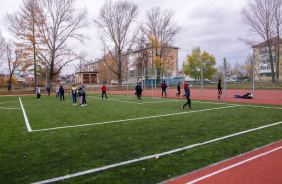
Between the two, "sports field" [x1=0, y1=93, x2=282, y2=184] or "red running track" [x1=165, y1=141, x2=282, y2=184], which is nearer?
"red running track" [x1=165, y1=141, x2=282, y2=184]

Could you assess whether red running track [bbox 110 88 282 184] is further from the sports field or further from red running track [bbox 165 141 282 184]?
the sports field

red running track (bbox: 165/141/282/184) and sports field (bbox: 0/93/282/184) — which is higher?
sports field (bbox: 0/93/282/184)

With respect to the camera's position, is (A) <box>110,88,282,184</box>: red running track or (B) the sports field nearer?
(A) <box>110,88,282,184</box>: red running track

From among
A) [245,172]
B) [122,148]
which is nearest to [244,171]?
[245,172]

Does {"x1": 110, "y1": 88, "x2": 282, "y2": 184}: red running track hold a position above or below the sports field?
below

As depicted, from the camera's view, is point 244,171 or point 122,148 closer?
point 244,171

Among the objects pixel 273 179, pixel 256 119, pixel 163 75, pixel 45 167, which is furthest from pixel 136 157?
pixel 163 75

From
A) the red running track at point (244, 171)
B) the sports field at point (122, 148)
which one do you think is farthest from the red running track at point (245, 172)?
the sports field at point (122, 148)

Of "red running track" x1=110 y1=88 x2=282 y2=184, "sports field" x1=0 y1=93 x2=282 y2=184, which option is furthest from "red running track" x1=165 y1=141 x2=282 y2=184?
"sports field" x1=0 y1=93 x2=282 y2=184

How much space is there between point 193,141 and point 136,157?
2.10 m

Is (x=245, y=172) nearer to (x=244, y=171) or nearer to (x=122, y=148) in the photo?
(x=244, y=171)

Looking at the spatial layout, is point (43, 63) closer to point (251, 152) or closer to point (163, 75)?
point (163, 75)

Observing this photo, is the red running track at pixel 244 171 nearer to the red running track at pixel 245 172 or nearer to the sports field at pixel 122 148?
the red running track at pixel 245 172

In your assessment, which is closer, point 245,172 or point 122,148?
point 245,172
